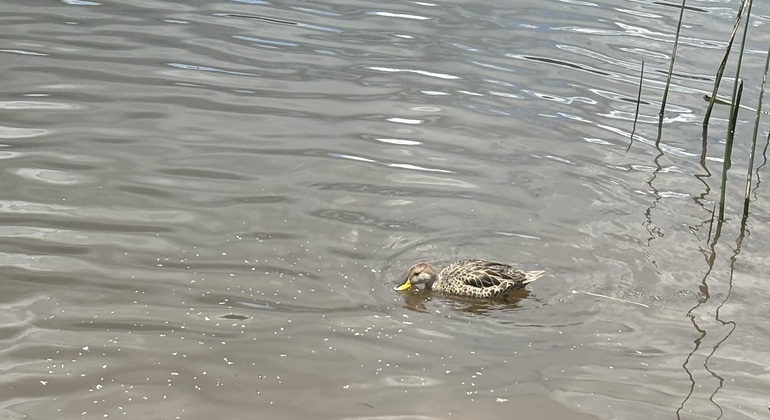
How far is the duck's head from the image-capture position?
7.32 metres

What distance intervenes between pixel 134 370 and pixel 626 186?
16.8 feet

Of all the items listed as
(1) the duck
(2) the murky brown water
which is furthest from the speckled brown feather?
(2) the murky brown water

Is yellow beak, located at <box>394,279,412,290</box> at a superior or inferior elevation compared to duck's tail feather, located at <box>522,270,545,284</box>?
inferior

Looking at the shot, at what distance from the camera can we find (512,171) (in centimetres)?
965

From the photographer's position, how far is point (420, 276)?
7.34 metres

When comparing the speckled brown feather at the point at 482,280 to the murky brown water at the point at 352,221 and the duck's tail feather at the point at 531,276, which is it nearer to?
the duck's tail feather at the point at 531,276

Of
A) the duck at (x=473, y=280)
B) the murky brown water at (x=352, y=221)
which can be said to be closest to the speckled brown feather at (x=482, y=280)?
the duck at (x=473, y=280)

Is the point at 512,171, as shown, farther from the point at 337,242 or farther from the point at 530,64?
the point at 530,64

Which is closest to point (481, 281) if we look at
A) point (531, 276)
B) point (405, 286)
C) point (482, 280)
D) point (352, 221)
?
point (482, 280)

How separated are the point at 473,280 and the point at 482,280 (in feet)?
0.20

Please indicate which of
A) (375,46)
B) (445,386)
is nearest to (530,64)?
(375,46)

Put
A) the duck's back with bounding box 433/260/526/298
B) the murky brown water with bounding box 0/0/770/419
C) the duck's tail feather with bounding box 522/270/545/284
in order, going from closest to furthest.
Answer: the murky brown water with bounding box 0/0/770/419 < the duck's back with bounding box 433/260/526/298 < the duck's tail feather with bounding box 522/270/545/284

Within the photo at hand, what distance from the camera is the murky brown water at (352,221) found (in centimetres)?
622

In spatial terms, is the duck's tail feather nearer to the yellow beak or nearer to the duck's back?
the duck's back
